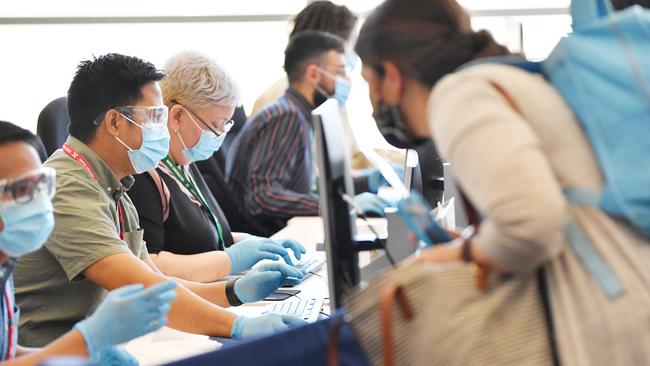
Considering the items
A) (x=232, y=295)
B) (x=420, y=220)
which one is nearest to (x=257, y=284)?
(x=232, y=295)

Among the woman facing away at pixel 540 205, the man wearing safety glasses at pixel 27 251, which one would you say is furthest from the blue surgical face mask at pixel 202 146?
the woman facing away at pixel 540 205

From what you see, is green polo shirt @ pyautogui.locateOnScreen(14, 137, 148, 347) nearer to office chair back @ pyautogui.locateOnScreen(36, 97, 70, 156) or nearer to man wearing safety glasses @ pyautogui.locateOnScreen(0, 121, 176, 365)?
man wearing safety glasses @ pyautogui.locateOnScreen(0, 121, 176, 365)

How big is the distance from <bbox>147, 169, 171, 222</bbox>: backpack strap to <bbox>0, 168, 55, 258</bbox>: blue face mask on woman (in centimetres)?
91

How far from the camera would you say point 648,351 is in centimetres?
103

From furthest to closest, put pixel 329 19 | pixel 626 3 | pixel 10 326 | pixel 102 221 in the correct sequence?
pixel 329 19
pixel 626 3
pixel 102 221
pixel 10 326

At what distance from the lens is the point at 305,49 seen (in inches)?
137

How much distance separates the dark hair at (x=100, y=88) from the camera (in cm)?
195

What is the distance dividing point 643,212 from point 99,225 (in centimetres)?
113

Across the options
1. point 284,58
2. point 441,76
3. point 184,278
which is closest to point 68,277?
point 184,278

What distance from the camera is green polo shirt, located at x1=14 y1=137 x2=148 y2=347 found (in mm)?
1759

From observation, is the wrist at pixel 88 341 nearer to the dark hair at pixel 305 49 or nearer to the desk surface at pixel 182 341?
the desk surface at pixel 182 341

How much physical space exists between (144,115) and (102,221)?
12.9 inches

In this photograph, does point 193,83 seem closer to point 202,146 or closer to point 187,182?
point 202,146

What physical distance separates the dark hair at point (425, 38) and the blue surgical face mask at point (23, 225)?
61cm
